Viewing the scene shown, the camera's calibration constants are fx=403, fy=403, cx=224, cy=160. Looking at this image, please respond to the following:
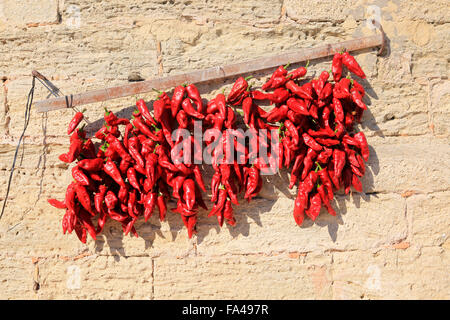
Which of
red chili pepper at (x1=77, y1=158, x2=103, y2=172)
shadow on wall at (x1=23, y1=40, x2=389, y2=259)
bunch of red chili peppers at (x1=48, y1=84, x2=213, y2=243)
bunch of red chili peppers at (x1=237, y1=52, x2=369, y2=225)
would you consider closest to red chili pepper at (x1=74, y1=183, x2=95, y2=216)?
bunch of red chili peppers at (x1=48, y1=84, x2=213, y2=243)

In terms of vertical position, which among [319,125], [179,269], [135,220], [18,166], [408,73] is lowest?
[179,269]

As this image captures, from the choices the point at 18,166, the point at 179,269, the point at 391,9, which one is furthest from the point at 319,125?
the point at 18,166

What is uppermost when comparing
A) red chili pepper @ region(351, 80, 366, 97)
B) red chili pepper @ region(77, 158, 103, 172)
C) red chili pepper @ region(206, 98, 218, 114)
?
red chili pepper @ region(351, 80, 366, 97)

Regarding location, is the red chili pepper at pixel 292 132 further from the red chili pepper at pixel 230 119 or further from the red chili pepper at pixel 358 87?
the red chili pepper at pixel 358 87

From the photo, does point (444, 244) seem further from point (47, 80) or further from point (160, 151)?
point (47, 80)

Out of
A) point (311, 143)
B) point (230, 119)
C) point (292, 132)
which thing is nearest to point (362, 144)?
point (311, 143)

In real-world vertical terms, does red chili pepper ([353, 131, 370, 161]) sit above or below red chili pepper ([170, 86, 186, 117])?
below

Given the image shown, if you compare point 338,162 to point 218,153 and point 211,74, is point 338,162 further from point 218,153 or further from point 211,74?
point 211,74

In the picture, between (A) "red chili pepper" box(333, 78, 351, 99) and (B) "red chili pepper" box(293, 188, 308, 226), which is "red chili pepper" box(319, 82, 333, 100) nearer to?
(A) "red chili pepper" box(333, 78, 351, 99)
